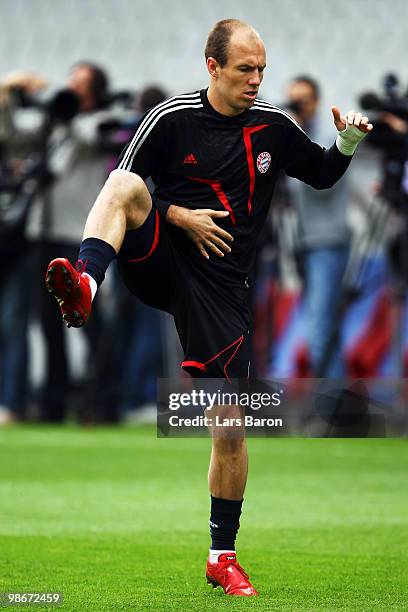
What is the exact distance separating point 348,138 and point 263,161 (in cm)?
32

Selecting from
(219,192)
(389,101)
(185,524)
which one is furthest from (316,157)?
(389,101)

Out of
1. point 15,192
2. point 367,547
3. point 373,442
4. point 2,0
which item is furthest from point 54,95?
point 367,547

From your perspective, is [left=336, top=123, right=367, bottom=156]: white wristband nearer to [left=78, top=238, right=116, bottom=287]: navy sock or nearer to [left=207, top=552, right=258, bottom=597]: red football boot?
[left=78, top=238, right=116, bottom=287]: navy sock

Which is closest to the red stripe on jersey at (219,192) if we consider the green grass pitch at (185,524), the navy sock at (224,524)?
the navy sock at (224,524)

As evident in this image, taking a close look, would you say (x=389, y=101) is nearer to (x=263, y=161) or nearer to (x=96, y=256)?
(x=263, y=161)

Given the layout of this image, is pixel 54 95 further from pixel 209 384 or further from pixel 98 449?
pixel 209 384

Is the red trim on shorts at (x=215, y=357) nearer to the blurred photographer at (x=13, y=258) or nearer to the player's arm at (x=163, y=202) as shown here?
the player's arm at (x=163, y=202)

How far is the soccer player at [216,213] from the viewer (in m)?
4.82

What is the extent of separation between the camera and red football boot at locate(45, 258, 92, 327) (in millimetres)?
4230

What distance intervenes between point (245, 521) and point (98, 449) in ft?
10.5

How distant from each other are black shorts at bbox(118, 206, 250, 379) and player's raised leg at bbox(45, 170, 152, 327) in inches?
7.0

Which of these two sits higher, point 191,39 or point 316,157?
point 191,39

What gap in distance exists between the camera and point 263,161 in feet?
16.4

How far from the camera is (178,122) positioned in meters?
4.92
